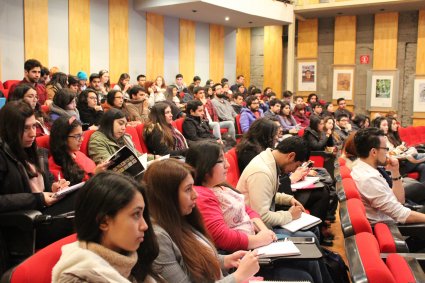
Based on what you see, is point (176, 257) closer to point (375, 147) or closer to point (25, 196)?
point (25, 196)

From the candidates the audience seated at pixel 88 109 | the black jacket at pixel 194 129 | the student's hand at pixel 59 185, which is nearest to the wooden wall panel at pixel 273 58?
the black jacket at pixel 194 129

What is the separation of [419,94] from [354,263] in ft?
37.1

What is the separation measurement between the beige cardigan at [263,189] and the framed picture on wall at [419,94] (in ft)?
33.7

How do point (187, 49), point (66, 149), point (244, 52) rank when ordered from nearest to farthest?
point (66, 149) → point (187, 49) → point (244, 52)

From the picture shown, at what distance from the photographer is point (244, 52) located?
48.0ft

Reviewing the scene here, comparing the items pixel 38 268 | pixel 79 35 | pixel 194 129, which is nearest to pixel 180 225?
pixel 38 268

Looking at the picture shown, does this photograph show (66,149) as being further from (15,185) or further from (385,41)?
(385,41)

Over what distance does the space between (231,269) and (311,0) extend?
11467 millimetres

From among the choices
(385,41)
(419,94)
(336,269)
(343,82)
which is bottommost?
(336,269)

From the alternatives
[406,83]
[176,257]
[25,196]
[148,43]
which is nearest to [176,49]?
[148,43]

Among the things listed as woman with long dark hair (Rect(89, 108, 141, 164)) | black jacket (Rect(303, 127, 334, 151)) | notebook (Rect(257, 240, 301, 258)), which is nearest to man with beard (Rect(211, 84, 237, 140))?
black jacket (Rect(303, 127, 334, 151))

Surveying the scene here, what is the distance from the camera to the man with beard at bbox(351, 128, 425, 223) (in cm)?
292

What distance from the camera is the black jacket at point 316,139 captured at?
636 cm

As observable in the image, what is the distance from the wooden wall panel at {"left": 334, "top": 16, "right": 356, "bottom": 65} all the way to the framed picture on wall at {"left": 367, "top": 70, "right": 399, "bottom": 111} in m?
0.78
